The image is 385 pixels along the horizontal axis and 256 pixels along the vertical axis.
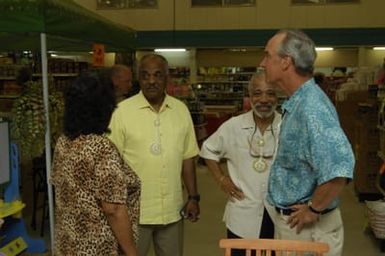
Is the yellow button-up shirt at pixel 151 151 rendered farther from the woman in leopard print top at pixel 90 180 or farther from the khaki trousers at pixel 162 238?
the woman in leopard print top at pixel 90 180

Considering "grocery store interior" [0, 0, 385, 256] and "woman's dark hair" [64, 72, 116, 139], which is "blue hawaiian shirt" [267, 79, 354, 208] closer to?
"woman's dark hair" [64, 72, 116, 139]

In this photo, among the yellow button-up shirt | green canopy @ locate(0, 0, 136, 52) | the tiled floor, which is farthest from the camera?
the tiled floor

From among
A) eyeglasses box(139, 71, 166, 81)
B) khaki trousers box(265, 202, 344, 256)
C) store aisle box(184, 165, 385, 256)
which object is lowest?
store aisle box(184, 165, 385, 256)

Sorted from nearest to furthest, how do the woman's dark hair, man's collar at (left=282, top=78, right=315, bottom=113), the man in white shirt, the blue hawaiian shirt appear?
the blue hawaiian shirt, man's collar at (left=282, top=78, right=315, bottom=113), the woman's dark hair, the man in white shirt

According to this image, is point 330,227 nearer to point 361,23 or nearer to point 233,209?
point 233,209

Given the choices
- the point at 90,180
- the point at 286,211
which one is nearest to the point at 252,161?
the point at 286,211

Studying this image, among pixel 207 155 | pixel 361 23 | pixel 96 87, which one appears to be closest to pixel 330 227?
pixel 207 155

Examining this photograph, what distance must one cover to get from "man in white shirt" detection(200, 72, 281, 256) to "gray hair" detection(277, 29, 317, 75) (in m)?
0.57

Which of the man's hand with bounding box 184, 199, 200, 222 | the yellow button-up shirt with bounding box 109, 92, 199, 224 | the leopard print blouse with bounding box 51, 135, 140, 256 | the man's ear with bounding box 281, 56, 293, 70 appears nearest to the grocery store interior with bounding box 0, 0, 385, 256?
the yellow button-up shirt with bounding box 109, 92, 199, 224

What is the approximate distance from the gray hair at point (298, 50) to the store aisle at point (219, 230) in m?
3.04

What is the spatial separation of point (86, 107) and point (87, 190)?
13.9 inches

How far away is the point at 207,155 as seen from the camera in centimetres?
283

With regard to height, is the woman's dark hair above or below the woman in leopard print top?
above

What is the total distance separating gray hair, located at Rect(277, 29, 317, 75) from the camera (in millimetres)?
1981
